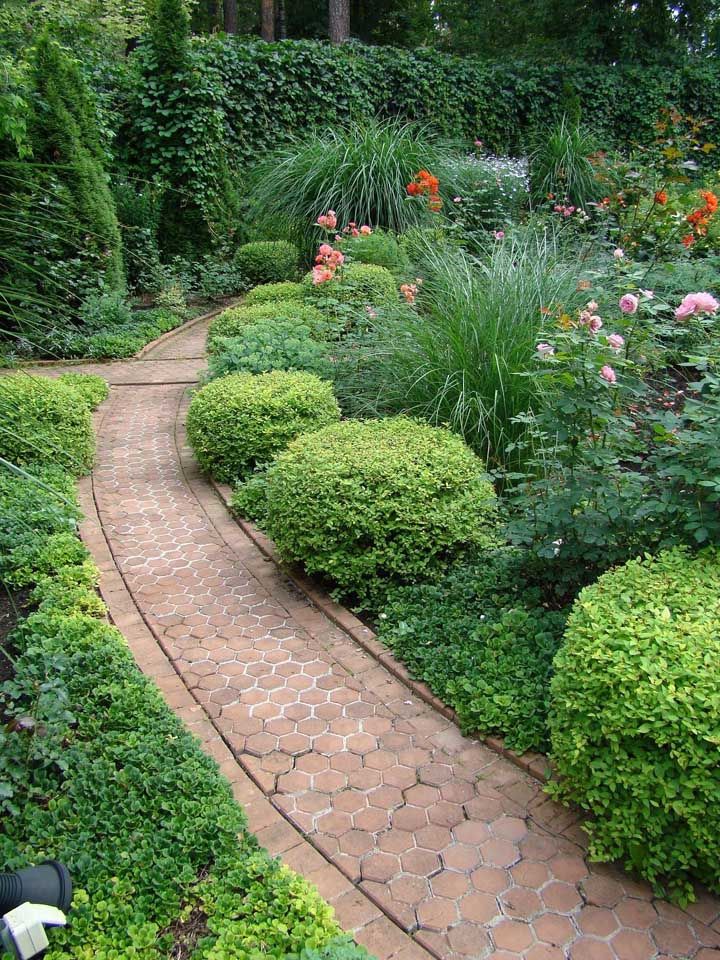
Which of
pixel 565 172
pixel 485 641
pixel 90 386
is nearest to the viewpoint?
pixel 485 641

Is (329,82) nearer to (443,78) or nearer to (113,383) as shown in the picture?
(443,78)

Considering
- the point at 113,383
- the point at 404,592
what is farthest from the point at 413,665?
the point at 113,383

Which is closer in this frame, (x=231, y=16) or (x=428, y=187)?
(x=428, y=187)

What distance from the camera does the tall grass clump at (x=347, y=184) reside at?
895 cm

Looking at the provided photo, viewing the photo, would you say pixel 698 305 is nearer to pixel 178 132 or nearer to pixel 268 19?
pixel 178 132

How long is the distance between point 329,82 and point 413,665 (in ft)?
38.0

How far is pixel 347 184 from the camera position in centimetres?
900

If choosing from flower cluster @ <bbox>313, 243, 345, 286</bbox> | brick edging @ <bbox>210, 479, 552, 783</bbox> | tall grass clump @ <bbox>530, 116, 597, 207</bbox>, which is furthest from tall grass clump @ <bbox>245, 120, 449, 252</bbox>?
brick edging @ <bbox>210, 479, 552, 783</bbox>

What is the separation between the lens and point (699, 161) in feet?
49.4

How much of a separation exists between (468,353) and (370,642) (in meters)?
2.15

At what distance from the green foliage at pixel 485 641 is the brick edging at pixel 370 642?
29 millimetres

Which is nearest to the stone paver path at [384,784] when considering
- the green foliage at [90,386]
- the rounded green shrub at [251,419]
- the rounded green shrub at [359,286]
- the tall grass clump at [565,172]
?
the rounded green shrub at [251,419]

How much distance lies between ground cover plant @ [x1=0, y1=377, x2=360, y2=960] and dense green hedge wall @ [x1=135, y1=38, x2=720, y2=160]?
32.5ft

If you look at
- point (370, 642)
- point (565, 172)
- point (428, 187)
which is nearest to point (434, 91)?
point (565, 172)
